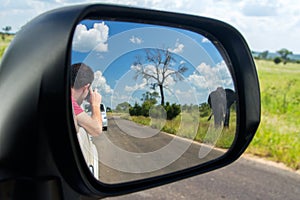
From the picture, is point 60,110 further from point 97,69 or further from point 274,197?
point 274,197

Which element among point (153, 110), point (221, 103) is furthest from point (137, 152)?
point (221, 103)

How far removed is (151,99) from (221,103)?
236 millimetres

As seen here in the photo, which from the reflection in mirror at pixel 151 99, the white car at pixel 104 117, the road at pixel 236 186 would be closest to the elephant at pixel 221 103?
the reflection in mirror at pixel 151 99

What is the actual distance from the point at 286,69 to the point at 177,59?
15.2 metres

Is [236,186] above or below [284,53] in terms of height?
below

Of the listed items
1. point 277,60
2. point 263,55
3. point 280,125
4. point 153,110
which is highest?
point 263,55

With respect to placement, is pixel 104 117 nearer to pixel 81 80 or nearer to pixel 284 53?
pixel 81 80

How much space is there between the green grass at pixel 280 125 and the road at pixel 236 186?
1.49ft

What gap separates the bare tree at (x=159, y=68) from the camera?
840mm

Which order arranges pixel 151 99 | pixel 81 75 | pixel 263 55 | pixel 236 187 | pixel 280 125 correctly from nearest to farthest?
pixel 81 75, pixel 151 99, pixel 236 187, pixel 280 125, pixel 263 55

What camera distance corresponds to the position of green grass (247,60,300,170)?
5.03 meters

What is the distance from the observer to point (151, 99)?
858 millimetres

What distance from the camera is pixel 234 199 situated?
361 centimetres

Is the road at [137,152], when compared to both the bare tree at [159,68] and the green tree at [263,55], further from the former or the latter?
the green tree at [263,55]
